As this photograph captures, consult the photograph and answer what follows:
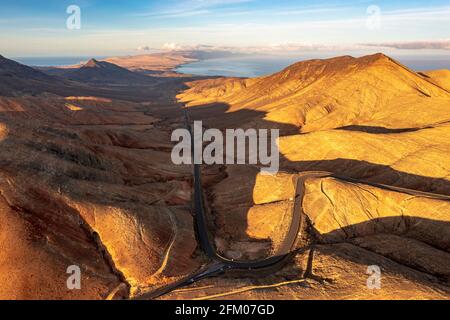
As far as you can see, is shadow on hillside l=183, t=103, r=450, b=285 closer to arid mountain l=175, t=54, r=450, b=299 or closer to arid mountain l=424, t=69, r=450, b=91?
arid mountain l=175, t=54, r=450, b=299

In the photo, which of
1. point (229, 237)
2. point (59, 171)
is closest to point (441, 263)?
point (229, 237)

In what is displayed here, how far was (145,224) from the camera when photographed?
52.4 meters

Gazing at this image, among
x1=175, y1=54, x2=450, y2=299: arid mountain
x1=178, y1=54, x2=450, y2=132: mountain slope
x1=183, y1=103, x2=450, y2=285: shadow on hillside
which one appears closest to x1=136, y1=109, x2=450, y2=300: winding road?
x1=175, y1=54, x2=450, y2=299: arid mountain

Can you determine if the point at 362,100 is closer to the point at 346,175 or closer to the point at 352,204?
the point at 346,175

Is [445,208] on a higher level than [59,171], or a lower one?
lower

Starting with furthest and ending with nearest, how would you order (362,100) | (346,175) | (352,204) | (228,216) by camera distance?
(362,100) → (346,175) → (228,216) → (352,204)

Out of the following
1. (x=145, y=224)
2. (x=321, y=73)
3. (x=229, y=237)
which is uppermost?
(x=321, y=73)

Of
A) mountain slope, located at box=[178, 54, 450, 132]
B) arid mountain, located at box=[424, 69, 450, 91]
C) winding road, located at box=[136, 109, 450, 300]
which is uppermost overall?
arid mountain, located at box=[424, 69, 450, 91]

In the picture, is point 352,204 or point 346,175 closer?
point 352,204

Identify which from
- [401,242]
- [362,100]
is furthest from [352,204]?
[362,100]

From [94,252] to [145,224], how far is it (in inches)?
347

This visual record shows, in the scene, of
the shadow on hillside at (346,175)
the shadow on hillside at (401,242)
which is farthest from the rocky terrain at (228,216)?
the shadow on hillside at (346,175)

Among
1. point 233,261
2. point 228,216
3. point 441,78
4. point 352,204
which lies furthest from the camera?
point 441,78

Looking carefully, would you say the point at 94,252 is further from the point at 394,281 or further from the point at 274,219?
the point at 394,281
